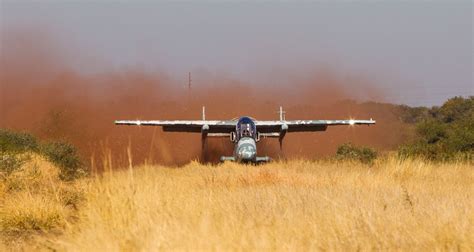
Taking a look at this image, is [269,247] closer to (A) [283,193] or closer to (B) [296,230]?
(B) [296,230]

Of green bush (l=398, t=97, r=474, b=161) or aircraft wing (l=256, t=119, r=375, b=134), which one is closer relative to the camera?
green bush (l=398, t=97, r=474, b=161)

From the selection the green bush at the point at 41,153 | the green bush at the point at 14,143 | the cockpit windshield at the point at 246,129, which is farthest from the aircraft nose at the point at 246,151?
the green bush at the point at 14,143

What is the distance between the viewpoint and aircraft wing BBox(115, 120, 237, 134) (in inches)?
1775

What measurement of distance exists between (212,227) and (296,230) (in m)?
1.10

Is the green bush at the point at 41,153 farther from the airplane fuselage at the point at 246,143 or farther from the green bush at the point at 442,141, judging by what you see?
the green bush at the point at 442,141

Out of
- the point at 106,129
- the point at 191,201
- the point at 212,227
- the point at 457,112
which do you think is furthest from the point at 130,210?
the point at 457,112

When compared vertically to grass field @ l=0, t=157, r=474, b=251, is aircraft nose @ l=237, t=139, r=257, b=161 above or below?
below

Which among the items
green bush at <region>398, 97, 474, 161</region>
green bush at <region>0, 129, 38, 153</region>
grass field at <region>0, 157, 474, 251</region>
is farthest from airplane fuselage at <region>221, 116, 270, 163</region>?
grass field at <region>0, 157, 474, 251</region>

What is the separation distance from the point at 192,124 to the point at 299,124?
8395 millimetres

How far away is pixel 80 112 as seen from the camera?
220ft

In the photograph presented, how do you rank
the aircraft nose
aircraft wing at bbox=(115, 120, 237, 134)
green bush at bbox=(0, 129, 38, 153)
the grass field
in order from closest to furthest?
the grass field, green bush at bbox=(0, 129, 38, 153), the aircraft nose, aircraft wing at bbox=(115, 120, 237, 134)

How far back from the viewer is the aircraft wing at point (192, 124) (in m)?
45.1

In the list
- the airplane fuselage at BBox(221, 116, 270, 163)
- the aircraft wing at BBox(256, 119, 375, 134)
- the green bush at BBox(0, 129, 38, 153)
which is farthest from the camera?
the aircraft wing at BBox(256, 119, 375, 134)

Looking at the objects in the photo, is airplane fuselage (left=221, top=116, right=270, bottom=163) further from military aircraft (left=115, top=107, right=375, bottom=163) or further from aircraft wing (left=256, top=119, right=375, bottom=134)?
aircraft wing (left=256, top=119, right=375, bottom=134)
